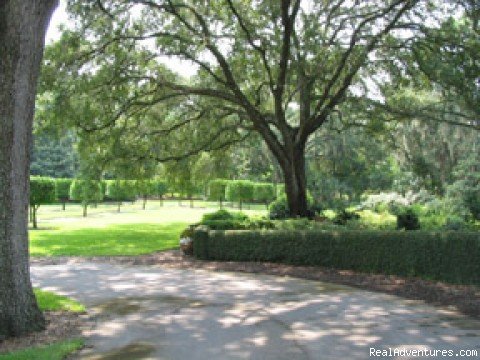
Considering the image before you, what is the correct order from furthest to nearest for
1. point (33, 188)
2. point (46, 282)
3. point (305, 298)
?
point (33, 188), point (46, 282), point (305, 298)

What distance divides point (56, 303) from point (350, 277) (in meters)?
6.13

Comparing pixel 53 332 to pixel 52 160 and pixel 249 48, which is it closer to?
pixel 249 48

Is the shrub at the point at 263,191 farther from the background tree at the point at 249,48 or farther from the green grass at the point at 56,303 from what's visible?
the green grass at the point at 56,303

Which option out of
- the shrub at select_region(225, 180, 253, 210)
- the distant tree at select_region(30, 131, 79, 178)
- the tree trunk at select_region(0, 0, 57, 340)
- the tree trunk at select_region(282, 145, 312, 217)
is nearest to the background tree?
the tree trunk at select_region(282, 145, 312, 217)

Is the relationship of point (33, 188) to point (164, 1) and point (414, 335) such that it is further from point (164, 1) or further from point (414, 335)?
point (414, 335)

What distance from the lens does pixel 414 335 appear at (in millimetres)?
6699

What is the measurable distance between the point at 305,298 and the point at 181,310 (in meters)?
2.30

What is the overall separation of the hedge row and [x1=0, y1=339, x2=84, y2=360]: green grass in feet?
23.7

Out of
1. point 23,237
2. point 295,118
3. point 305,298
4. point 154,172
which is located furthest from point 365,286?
point 295,118

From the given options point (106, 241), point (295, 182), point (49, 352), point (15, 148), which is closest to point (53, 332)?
point (49, 352)

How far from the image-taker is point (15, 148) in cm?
685

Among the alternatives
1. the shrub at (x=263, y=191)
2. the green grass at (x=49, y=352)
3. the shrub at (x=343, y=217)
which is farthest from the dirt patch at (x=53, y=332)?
the shrub at (x=263, y=191)

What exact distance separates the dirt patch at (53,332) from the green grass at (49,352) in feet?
0.92

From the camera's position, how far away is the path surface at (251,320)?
20.2ft
